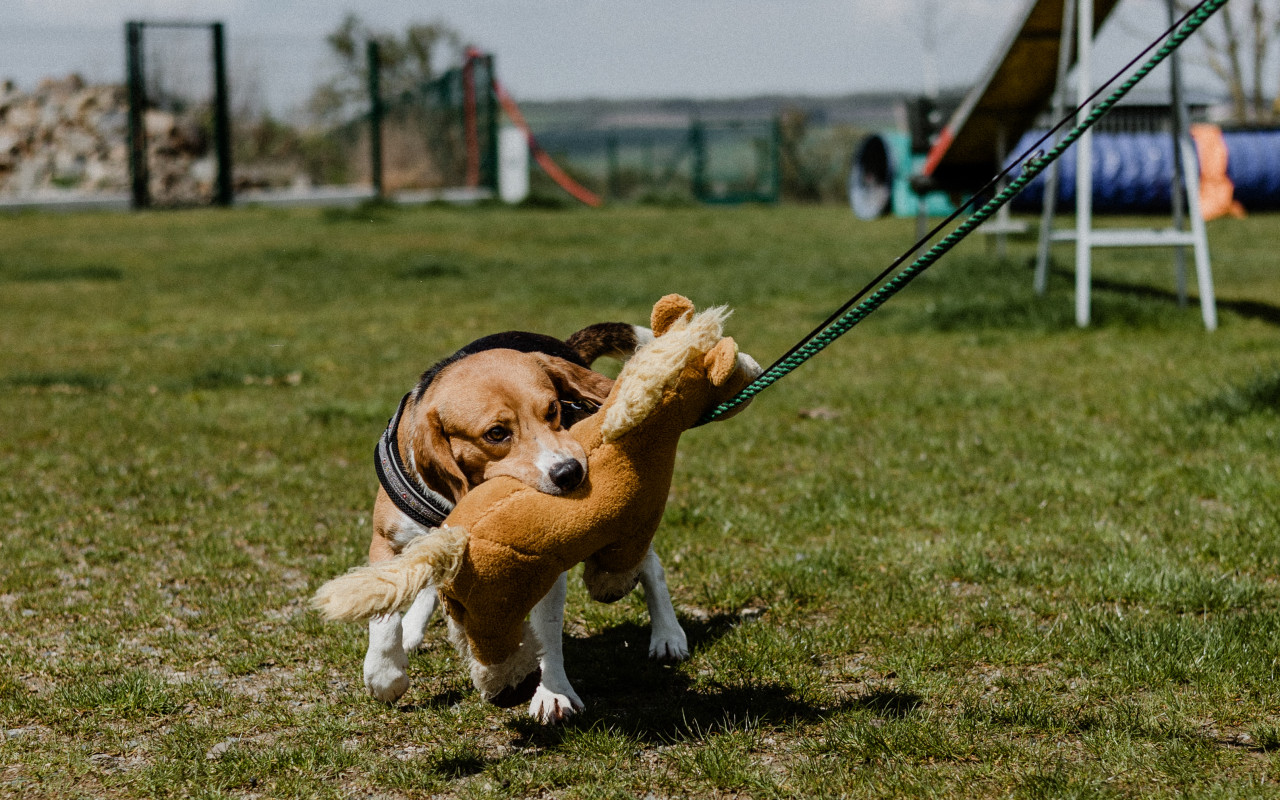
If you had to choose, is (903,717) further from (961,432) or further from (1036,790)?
(961,432)

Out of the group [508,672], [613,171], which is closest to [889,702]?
[508,672]

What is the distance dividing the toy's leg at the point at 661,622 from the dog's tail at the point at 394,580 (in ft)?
3.53

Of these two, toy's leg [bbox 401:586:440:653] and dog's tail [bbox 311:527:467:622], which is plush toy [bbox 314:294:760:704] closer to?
dog's tail [bbox 311:527:467:622]

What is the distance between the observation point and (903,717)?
10.5 feet

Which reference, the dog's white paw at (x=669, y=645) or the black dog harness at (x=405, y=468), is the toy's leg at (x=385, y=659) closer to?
the black dog harness at (x=405, y=468)

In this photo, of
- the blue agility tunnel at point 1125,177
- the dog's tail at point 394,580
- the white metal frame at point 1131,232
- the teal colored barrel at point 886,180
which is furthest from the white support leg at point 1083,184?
the teal colored barrel at point 886,180

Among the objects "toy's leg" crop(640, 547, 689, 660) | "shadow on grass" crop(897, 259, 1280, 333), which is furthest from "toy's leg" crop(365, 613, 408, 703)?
"shadow on grass" crop(897, 259, 1280, 333)

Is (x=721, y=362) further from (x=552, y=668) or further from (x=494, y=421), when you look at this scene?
(x=552, y=668)

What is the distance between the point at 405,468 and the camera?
350cm

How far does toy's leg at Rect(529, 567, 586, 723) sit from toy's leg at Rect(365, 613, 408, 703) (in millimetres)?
376

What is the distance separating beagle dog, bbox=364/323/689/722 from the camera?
317cm

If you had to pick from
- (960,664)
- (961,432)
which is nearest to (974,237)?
(961,432)

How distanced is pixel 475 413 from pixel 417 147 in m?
26.9

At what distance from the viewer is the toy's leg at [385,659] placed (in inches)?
132
